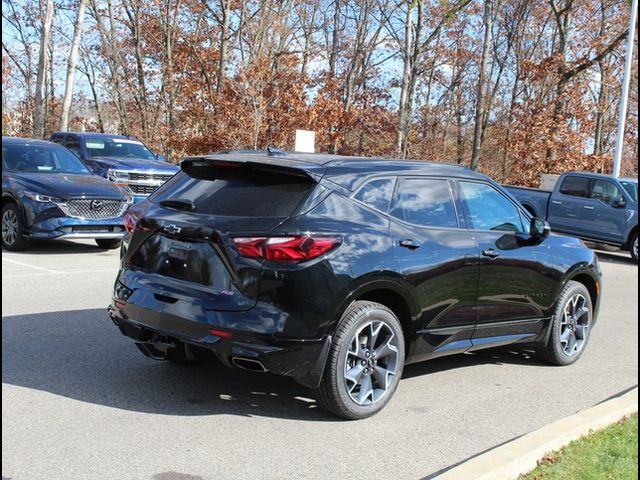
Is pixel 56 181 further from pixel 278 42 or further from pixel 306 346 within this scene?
pixel 278 42

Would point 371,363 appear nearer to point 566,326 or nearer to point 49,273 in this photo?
point 566,326

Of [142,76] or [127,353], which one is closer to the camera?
[127,353]

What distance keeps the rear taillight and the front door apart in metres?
1.79

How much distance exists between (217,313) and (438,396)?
6.75 feet

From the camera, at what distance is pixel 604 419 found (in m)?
4.90

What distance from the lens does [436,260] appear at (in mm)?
5328

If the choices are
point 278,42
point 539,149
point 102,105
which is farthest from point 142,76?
point 539,149

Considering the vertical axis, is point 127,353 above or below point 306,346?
below

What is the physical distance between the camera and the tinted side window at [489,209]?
5934 millimetres

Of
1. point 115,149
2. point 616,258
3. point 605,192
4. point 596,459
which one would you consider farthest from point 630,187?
point 596,459

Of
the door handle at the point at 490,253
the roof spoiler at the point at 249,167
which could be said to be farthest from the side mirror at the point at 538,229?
the roof spoiler at the point at 249,167

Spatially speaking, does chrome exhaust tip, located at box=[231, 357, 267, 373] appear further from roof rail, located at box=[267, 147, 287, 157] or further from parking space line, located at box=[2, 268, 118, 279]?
parking space line, located at box=[2, 268, 118, 279]

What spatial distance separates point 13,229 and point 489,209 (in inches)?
345

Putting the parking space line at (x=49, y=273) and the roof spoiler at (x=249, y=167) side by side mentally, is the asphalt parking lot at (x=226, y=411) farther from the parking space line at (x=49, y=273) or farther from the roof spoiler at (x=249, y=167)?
the parking space line at (x=49, y=273)
